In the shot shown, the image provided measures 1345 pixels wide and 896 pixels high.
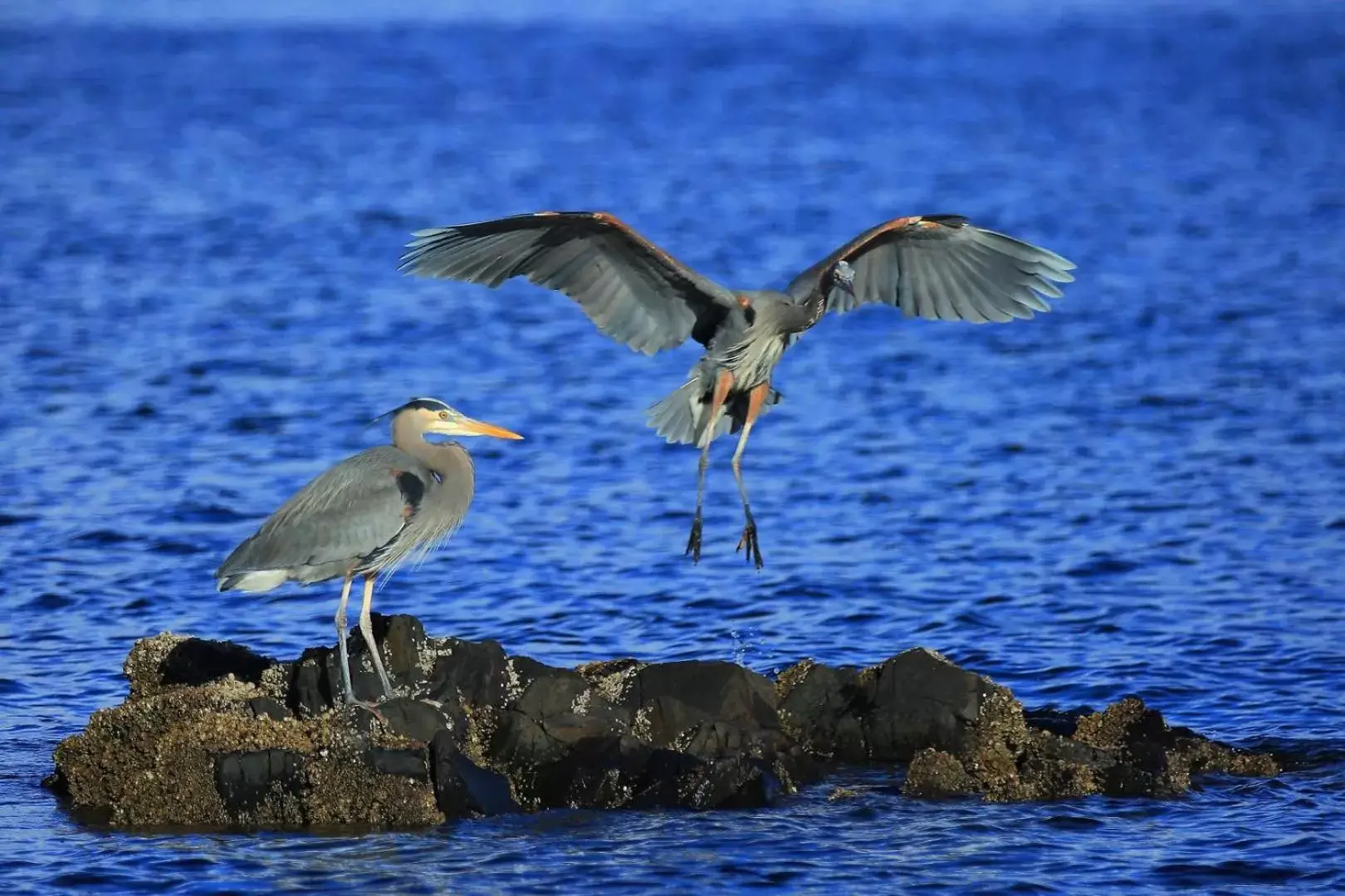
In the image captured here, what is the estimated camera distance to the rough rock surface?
9727 mm

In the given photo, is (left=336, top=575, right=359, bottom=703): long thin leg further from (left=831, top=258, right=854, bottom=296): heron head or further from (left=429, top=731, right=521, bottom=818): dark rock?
(left=831, top=258, right=854, bottom=296): heron head

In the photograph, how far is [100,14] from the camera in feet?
246

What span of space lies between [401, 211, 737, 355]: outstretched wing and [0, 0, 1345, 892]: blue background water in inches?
81.7

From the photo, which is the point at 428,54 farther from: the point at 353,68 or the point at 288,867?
the point at 288,867

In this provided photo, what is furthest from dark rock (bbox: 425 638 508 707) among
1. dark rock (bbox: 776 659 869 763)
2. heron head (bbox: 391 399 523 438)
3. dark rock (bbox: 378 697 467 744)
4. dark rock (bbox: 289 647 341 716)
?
dark rock (bbox: 776 659 869 763)

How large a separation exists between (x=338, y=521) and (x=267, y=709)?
105 cm

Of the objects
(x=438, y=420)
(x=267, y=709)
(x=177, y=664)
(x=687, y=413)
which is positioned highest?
(x=687, y=413)

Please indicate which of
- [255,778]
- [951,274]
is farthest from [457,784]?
[951,274]

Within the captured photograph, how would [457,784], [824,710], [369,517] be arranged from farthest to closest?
[824,710], [369,517], [457,784]

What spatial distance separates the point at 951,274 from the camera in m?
12.7

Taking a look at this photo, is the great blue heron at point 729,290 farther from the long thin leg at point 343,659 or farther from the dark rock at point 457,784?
the dark rock at point 457,784

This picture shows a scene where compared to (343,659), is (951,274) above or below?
above

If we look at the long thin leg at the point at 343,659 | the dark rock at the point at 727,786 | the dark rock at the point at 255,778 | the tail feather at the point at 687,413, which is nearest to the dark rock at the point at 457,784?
the long thin leg at the point at 343,659

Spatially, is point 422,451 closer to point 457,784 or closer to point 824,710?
point 457,784
